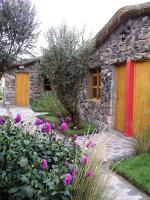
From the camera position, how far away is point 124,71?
8570 millimetres

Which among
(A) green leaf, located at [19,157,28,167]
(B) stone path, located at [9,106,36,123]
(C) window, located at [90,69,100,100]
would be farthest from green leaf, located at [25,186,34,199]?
(C) window, located at [90,69,100,100]

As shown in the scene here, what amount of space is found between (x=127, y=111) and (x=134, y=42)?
72.5 inches

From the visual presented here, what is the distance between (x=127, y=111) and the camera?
8.03 m

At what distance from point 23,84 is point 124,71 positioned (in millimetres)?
12117

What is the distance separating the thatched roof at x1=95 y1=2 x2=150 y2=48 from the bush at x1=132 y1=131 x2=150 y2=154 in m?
3.03

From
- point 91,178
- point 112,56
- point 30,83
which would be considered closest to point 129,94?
point 112,56

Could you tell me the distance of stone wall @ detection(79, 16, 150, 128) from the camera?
292 inches

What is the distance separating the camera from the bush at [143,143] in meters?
5.98

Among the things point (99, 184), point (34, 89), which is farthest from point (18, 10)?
point (99, 184)

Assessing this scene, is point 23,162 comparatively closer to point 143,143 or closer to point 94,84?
point 143,143

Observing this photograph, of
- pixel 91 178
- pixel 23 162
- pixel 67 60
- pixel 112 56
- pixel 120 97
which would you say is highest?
pixel 112 56

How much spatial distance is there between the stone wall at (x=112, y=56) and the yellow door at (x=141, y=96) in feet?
0.99

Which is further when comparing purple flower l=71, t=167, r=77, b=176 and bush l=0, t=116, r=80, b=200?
purple flower l=71, t=167, r=77, b=176

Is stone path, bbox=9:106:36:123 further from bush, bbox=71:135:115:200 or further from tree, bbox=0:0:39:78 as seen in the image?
bush, bbox=71:135:115:200
